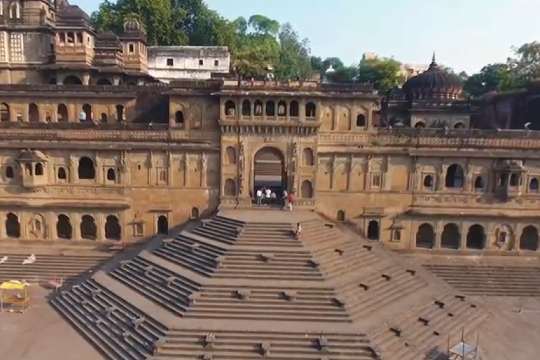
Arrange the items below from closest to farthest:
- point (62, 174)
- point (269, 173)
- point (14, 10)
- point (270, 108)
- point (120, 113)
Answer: point (270, 108) → point (62, 174) → point (120, 113) → point (14, 10) → point (269, 173)

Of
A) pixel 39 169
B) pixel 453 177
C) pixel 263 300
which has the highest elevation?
pixel 39 169

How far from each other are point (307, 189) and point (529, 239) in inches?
526

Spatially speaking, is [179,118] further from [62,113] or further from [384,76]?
[384,76]

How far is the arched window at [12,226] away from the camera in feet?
90.3

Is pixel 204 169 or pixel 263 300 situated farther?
pixel 204 169

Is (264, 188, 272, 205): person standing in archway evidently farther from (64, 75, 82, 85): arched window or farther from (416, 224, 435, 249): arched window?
(64, 75, 82, 85): arched window

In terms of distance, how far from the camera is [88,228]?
28.4m

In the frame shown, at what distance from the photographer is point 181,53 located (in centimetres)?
4319

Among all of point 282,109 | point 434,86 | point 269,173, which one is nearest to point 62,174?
point 282,109

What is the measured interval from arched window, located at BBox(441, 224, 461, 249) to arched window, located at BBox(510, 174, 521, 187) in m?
3.86

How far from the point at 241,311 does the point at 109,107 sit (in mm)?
16666

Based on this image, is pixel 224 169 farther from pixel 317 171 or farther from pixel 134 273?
pixel 134 273

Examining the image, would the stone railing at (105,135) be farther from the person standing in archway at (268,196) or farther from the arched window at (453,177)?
the arched window at (453,177)

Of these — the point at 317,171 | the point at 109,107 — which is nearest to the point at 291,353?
the point at 317,171
